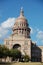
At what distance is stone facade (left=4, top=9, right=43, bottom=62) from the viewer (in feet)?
386

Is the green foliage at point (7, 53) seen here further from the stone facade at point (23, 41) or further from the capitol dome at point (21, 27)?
the capitol dome at point (21, 27)

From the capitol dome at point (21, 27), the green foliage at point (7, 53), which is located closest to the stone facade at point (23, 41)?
the capitol dome at point (21, 27)

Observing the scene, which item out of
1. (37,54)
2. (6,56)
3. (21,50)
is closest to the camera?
(6,56)

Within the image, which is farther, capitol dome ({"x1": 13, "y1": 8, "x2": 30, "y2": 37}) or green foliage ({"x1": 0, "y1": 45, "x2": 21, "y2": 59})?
capitol dome ({"x1": 13, "y1": 8, "x2": 30, "y2": 37})

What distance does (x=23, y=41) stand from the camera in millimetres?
118688

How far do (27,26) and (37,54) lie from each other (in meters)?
16.1

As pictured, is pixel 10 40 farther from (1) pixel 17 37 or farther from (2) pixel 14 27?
(2) pixel 14 27

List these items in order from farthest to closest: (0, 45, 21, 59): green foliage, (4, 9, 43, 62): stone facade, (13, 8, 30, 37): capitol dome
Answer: (13, 8, 30, 37): capitol dome
(4, 9, 43, 62): stone facade
(0, 45, 21, 59): green foliage

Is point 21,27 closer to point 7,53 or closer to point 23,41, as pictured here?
point 23,41

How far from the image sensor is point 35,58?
415 ft

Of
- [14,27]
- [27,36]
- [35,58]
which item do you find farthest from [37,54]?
[14,27]

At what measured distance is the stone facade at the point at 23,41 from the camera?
11775 centimetres

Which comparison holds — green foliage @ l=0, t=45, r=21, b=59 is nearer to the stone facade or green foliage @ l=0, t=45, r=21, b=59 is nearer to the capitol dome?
the stone facade

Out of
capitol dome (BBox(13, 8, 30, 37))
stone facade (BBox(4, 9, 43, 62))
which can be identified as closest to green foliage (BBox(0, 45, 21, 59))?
stone facade (BBox(4, 9, 43, 62))
